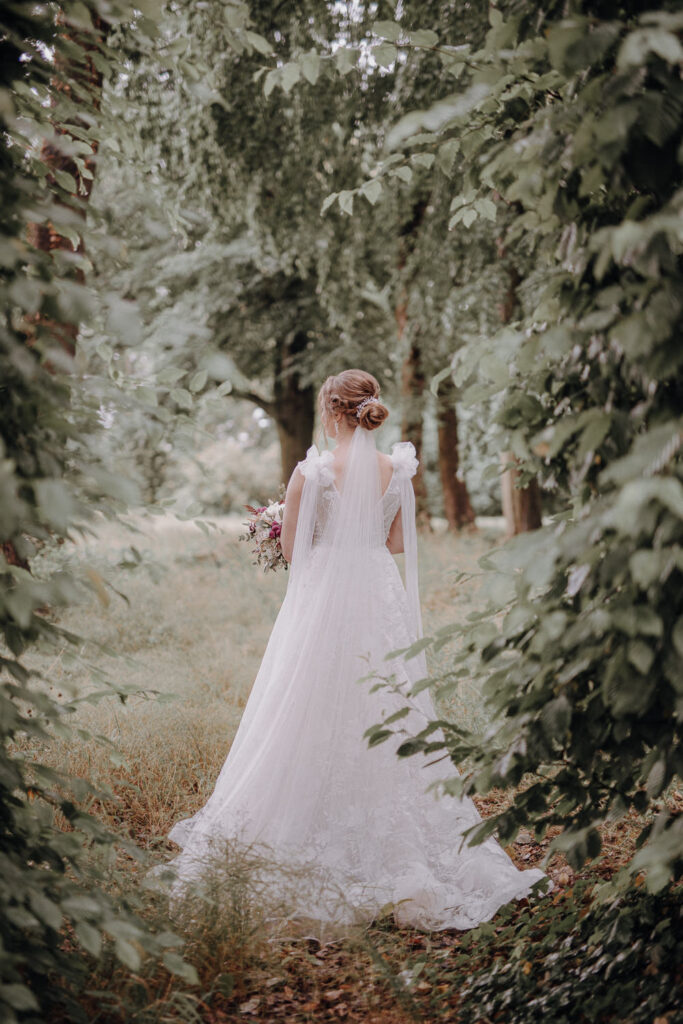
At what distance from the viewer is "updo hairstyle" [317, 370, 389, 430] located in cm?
388

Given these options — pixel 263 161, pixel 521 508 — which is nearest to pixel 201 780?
pixel 521 508

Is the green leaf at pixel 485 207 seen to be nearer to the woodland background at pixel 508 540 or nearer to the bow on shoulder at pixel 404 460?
the woodland background at pixel 508 540

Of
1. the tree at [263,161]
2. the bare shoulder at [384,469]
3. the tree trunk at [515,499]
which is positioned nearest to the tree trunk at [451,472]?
the tree at [263,161]

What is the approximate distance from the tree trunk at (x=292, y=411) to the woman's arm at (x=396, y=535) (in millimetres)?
9514

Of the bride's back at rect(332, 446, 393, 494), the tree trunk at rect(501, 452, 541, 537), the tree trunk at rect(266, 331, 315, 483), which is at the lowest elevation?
the bride's back at rect(332, 446, 393, 494)

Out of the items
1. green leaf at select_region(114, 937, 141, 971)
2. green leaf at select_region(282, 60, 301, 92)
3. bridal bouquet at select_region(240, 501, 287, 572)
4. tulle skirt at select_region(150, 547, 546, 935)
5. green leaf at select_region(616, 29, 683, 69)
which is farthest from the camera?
bridal bouquet at select_region(240, 501, 287, 572)

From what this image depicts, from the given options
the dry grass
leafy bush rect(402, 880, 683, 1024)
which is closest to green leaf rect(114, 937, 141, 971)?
the dry grass

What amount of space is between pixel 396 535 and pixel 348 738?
1041mm

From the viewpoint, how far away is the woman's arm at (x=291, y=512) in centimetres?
383

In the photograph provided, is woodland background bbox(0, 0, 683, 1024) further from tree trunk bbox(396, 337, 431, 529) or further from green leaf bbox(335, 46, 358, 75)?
tree trunk bbox(396, 337, 431, 529)

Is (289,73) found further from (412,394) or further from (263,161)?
(412,394)

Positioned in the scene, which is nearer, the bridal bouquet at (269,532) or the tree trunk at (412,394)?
the bridal bouquet at (269,532)

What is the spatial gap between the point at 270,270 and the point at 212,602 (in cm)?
440

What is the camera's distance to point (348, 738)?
11.9ft
